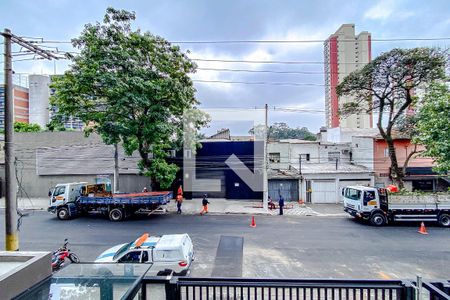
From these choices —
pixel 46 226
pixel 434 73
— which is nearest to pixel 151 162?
pixel 46 226

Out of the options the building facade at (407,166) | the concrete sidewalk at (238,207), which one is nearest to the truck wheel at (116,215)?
the concrete sidewalk at (238,207)

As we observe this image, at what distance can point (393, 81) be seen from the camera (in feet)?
65.1

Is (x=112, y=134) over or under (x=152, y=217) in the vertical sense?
over

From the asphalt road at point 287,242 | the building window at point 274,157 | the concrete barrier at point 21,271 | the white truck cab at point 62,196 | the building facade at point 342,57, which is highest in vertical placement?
the building facade at point 342,57

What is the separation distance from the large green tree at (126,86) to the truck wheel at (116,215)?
312 centimetres

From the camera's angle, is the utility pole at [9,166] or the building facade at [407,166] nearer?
the utility pole at [9,166]

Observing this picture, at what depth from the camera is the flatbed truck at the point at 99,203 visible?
1691 cm

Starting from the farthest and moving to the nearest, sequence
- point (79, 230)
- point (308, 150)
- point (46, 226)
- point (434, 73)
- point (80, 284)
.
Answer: point (308, 150), point (434, 73), point (46, 226), point (79, 230), point (80, 284)

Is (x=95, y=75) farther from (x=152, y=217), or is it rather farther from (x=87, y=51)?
(x=152, y=217)

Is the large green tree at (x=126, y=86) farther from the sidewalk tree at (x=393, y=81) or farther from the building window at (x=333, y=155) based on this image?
the building window at (x=333, y=155)

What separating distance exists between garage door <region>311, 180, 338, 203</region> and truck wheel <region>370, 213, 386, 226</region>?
842 centimetres

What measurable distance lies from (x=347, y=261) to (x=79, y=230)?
1337cm

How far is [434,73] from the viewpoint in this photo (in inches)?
744

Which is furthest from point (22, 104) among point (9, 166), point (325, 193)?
Result: point (325, 193)
